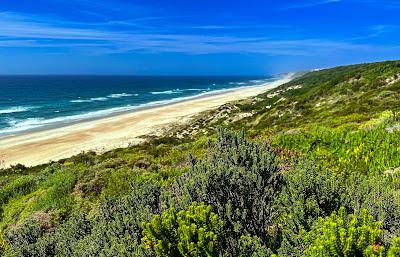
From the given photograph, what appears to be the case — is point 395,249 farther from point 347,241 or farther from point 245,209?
point 245,209

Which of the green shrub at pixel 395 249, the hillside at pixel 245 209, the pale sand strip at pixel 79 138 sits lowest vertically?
the pale sand strip at pixel 79 138

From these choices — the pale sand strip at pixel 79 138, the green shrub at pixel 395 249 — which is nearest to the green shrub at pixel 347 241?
the green shrub at pixel 395 249

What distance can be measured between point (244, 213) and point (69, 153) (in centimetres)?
3911

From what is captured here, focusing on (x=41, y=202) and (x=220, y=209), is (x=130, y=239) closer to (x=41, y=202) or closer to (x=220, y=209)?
(x=220, y=209)

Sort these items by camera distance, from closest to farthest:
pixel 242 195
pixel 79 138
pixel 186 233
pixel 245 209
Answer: pixel 186 233, pixel 245 209, pixel 242 195, pixel 79 138

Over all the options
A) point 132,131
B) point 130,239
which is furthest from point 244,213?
point 132,131

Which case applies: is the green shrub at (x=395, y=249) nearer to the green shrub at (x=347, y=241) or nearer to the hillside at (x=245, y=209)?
the hillside at (x=245, y=209)

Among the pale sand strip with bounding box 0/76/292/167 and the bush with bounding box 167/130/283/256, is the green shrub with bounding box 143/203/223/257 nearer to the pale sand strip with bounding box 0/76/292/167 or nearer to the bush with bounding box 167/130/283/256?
the bush with bounding box 167/130/283/256

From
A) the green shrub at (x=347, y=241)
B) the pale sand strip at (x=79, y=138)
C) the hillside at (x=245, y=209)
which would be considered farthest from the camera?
the pale sand strip at (x=79, y=138)

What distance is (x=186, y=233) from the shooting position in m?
4.37

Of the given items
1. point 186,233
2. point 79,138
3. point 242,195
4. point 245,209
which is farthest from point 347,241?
point 79,138

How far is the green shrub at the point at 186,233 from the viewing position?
434 centimetres

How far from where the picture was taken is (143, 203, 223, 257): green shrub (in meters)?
4.34

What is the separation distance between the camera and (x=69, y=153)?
41.7 meters
